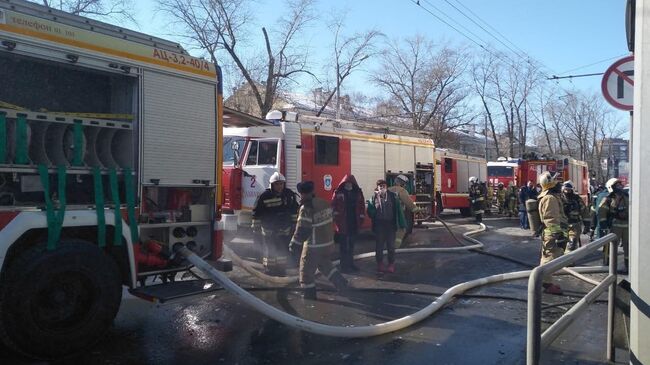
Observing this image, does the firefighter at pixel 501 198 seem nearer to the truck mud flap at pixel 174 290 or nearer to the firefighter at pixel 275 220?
the firefighter at pixel 275 220

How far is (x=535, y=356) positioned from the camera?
114 inches

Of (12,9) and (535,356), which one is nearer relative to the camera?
(535,356)

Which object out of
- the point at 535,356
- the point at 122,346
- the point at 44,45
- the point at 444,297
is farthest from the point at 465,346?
the point at 44,45

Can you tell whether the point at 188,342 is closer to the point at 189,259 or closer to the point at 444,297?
the point at 189,259

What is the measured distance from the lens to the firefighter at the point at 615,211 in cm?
878

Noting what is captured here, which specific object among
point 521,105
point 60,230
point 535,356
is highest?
point 521,105

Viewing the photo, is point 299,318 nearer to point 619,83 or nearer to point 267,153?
point 619,83

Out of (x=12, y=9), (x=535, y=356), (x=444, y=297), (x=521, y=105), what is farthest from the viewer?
(x=521, y=105)

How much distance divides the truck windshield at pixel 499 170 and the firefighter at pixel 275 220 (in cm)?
2003

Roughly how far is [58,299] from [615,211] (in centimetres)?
840

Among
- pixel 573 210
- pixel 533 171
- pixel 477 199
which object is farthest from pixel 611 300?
pixel 533 171

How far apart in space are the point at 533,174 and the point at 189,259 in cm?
1983

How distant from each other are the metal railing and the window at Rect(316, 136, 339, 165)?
7.99 m

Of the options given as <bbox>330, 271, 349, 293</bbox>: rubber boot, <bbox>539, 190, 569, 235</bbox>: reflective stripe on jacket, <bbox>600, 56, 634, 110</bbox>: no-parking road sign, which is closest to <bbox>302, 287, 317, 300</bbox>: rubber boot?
<bbox>330, 271, 349, 293</bbox>: rubber boot
